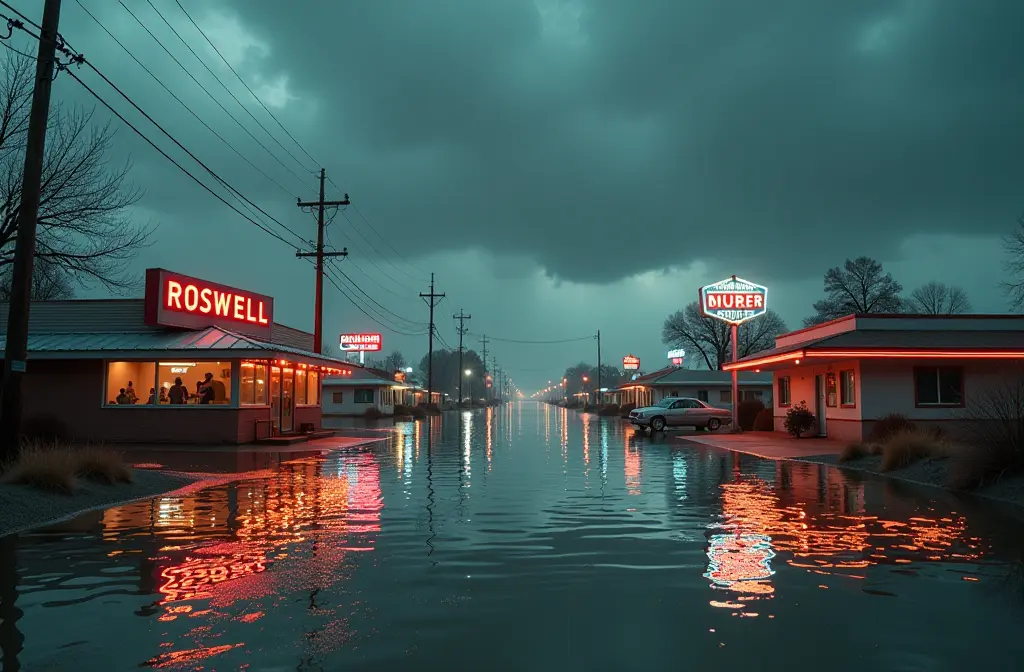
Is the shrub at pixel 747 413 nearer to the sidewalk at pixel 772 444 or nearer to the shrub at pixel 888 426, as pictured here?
the sidewalk at pixel 772 444

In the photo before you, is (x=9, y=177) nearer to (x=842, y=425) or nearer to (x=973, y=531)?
(x=973, y=531)

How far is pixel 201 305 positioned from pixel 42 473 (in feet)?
60.9

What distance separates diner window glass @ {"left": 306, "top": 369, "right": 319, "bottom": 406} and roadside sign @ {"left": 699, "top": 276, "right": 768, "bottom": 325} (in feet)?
68.1

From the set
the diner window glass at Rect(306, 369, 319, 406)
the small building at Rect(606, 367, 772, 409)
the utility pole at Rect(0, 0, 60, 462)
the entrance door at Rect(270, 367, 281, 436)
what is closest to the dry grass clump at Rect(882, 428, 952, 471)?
the utility pole at Rect(0, 0, 60, 462)

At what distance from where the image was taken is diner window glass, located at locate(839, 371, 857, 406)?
29922mm

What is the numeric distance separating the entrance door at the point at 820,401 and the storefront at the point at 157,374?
872 inches

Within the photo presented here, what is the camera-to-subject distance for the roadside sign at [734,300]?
4144 cm

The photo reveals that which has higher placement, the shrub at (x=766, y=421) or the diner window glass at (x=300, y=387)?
the diner window glass at (x=300, y=387)

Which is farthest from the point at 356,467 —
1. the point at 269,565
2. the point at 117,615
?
the point at 117,615

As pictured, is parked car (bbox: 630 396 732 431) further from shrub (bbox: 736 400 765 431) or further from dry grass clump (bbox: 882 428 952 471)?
dry grass clump (bbox: 882 428 952 471)

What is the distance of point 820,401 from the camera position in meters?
33.9

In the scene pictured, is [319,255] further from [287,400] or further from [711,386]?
[711,386]

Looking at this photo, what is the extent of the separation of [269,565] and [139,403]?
76.7 ft

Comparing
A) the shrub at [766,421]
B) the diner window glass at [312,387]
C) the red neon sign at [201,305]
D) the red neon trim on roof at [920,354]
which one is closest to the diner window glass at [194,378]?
the red neon sign at [201,305]
